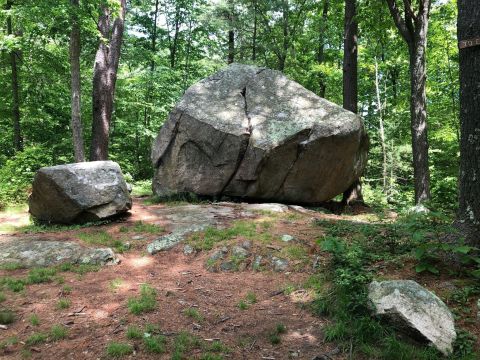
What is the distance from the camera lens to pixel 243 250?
6.83 meters

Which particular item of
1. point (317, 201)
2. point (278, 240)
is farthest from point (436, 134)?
point (278, 240)

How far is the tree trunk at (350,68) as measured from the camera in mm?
12602

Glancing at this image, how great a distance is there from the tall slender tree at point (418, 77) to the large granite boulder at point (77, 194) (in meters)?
7.50

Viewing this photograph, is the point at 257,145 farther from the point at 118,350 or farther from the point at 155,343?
the point at 118,350

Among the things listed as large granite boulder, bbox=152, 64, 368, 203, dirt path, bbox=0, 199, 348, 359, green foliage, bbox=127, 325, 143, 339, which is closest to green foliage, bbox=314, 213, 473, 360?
dirt path, bbox=0, 199, 348, 359

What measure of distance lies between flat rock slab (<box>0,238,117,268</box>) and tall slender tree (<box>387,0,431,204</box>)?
7655mm

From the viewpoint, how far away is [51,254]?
685 cm

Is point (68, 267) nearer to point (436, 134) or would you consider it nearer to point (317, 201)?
point (317, 201)

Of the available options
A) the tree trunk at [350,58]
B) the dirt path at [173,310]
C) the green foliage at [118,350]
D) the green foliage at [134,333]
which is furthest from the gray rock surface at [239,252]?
the tree trunk at [350,58]

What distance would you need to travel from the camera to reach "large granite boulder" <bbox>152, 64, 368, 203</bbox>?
10.4m

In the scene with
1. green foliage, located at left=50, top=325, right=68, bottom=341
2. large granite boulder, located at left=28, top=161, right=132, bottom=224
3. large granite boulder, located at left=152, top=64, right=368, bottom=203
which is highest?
large granite boulder, located at left=152, top=64, right=368, bottom=203

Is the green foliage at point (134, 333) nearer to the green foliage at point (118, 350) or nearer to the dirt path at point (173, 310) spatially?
the dirt path at point (173, 310)

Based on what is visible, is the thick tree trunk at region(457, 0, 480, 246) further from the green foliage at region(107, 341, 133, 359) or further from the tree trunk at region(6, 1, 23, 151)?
the tree trunk at region(6, 1, 23, 151)

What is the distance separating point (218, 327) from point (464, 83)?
176 inches
